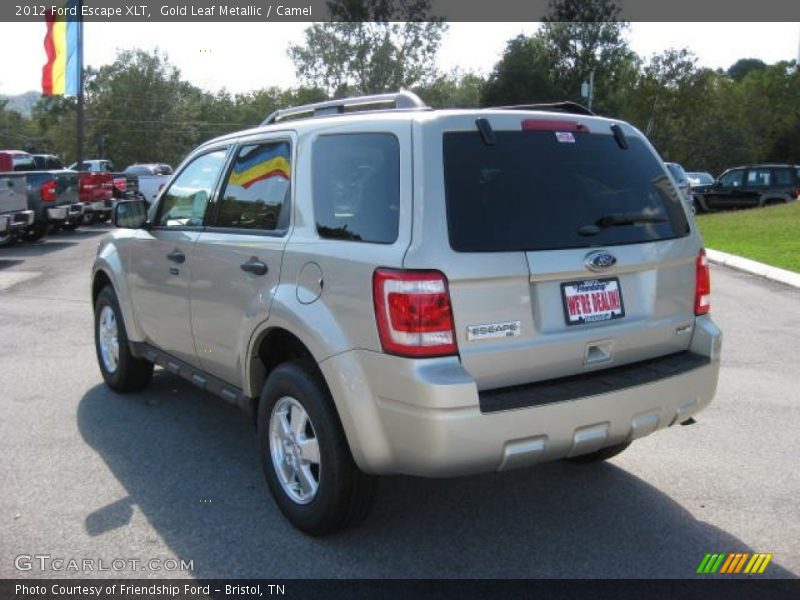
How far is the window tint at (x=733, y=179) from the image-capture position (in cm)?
2500

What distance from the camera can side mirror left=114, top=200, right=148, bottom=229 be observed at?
5438mm

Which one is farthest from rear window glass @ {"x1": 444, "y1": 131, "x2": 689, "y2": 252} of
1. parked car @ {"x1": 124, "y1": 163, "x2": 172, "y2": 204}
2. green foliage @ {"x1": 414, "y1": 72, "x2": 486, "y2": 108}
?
green foliage @ {"x1": 414, "y1": 72, "x2": 486, "y2": 108}

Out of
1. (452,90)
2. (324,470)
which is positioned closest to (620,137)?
(324,470)

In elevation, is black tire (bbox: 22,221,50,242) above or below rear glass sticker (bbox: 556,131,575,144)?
below

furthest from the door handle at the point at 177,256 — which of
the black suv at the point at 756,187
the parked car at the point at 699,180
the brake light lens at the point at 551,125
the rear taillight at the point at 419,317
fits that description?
the parked car at the point at 699,180

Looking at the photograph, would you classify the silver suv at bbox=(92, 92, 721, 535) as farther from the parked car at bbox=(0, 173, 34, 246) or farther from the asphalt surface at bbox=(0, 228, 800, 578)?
the parked car at bbox=(0, 173, 34, 246)

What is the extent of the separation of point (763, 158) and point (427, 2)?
28.9 m

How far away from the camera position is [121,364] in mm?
5871

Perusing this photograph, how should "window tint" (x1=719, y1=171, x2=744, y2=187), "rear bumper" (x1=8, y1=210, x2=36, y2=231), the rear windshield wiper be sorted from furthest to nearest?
"window tint" (x1=719, y1=171, x2=744, y2=187)
"rear bumper" (x1=8, y1=210, x2=36, y2=231)
the rear windshield wiper

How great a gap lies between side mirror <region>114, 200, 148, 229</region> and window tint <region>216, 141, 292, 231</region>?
1099 mm

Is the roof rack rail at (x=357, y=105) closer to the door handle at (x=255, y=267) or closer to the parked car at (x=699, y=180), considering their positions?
the door handle at (x=255, y=267)

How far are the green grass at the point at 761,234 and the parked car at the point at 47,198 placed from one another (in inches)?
554

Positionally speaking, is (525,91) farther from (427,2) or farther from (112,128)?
(112,128)

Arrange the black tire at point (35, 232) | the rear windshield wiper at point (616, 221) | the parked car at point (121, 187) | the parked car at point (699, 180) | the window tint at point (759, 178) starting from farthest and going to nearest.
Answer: the parked car at point (699, 180)
the window tint at point (759, 178)
the parked car at point (121, 187)
the black tire at point (35, 232)
the rear windshield wiper at point (616, 221)
